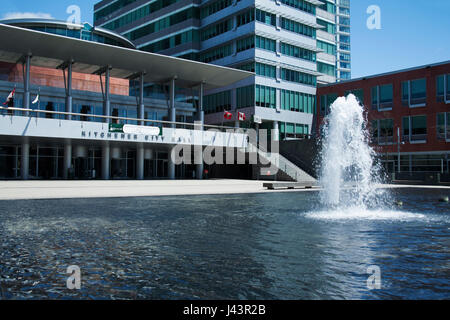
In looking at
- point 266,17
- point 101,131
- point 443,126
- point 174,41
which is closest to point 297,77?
point 266,17

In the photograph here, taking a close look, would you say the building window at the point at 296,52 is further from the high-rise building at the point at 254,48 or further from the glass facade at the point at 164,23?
the glass facade at the point at 164,23

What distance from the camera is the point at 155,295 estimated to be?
18.0 feet

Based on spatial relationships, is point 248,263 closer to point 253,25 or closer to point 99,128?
point 99,128

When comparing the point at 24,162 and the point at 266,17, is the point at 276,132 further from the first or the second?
the point at 24,162

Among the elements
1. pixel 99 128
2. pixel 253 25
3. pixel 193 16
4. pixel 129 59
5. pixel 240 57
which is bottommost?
pixel 99 128

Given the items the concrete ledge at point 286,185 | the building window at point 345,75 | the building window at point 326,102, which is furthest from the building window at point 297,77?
the building window at point 345,75

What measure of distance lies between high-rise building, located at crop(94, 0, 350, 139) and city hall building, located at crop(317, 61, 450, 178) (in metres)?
9.50

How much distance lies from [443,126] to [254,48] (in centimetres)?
2546

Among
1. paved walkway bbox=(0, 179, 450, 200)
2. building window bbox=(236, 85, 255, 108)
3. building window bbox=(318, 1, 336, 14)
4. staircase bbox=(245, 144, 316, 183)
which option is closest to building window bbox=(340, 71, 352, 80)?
building window bbox=(318, 1, 336, 14)

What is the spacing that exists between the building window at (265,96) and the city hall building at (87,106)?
6.56 meters

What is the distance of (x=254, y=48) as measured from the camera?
58875 millimetres
